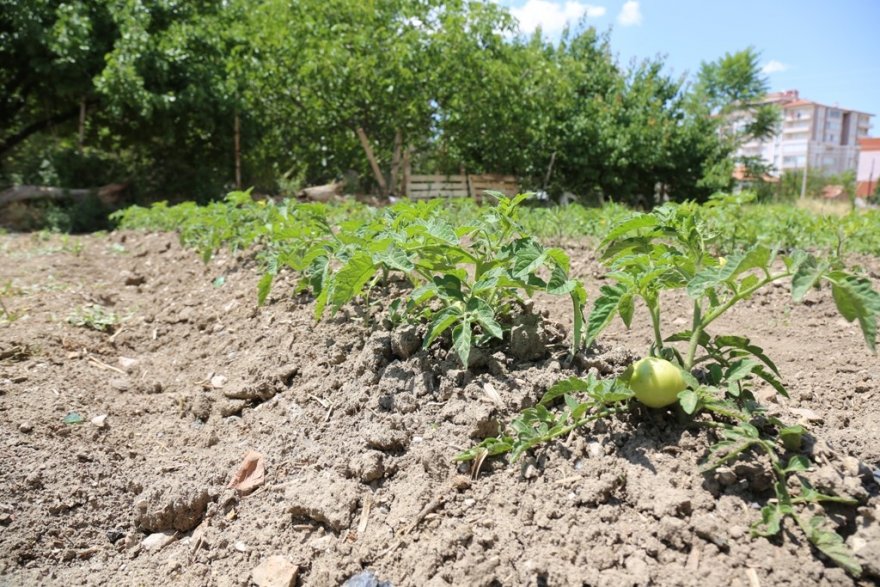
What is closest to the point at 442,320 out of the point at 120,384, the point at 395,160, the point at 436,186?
the point at 120,384

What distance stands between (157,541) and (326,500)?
0.54 metres

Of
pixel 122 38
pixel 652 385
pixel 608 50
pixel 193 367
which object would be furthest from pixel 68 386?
pixel 608 50

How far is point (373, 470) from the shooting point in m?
1.67

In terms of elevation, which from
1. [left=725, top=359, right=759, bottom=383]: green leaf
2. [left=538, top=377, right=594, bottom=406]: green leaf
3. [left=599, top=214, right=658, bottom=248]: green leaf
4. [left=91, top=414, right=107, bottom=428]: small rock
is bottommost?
[left=91, top=414, right=107, bottom=428]: small rock

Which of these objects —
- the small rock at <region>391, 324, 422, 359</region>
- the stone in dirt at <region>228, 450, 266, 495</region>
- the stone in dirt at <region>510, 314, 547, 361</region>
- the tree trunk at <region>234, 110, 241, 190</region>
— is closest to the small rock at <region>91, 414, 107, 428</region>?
the stone in dirt at <region>228, 450, 266, 495</region>

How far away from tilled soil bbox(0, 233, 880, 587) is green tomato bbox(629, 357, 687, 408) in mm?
106

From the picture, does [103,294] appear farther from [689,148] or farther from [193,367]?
[689,148]

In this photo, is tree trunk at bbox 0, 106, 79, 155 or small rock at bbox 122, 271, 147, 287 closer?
small rock at bbox 122, 271, 147, 287

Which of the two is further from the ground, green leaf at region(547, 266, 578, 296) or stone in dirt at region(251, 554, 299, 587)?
green leaf at region(547, 266, 578, 296)

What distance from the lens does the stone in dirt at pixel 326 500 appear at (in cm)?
159

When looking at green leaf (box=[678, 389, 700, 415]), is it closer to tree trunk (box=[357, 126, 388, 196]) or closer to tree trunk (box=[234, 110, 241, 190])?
tree trunk (box=[234, 110, 241, 190])

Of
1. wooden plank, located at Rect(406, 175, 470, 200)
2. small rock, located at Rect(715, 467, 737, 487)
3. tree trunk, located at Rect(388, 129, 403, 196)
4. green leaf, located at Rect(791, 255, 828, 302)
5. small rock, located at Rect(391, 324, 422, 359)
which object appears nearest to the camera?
green leaf, located at Rect(791, 255, 828, 302)

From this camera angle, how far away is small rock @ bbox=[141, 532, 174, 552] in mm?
1770

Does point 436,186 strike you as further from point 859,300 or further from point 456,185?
point 859,300
